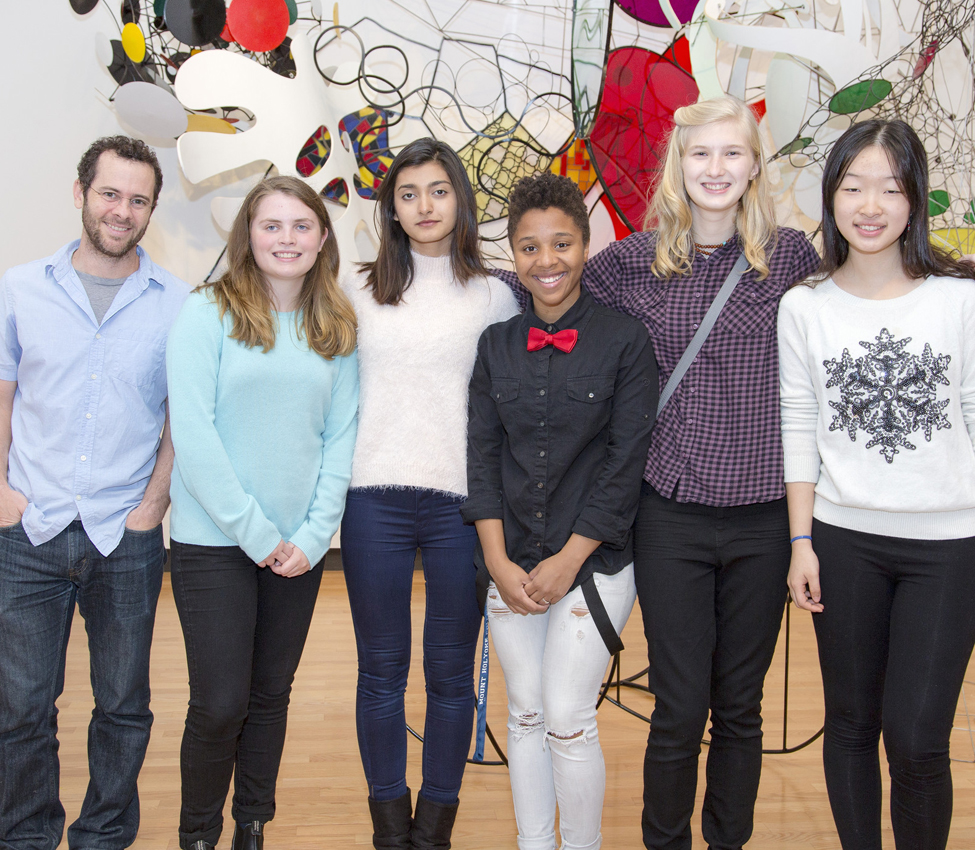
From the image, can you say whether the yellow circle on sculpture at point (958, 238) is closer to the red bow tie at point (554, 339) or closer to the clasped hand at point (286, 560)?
the red bow tie at point (554, 339)

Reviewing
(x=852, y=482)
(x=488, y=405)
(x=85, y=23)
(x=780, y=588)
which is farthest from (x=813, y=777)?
(x=85, y=23)

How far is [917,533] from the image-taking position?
5.08 ft

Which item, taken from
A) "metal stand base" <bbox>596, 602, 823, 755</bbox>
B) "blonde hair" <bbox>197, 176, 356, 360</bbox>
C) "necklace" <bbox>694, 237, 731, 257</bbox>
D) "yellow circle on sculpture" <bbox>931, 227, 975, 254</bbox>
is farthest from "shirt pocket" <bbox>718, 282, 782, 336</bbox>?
"yellow circle on sculpture" <bbox>931, 227, 975, 254</bbox>

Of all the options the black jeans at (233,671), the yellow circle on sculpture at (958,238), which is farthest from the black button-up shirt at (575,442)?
the yellow circle on sculpture at (958,238)

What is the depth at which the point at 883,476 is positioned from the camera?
1.56 meters

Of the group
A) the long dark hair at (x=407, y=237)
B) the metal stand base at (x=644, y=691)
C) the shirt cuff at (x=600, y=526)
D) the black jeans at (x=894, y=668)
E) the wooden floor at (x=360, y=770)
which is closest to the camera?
the black jeans at (x=894, y=668)

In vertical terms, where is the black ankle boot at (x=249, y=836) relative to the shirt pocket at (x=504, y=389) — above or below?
below

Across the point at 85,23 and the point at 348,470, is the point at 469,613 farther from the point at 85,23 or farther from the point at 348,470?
the point at 85,23

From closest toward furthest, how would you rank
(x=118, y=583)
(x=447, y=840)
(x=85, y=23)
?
(x=118, y=583) < (x=447, y=840) < (x=85, y=23)

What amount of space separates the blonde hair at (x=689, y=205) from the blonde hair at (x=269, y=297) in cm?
70

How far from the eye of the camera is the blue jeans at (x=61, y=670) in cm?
174

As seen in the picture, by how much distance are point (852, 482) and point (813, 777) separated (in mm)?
1374

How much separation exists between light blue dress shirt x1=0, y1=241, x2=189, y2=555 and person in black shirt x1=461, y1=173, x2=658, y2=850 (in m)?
0.75

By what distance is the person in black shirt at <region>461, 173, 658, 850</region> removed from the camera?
65.7 inches
